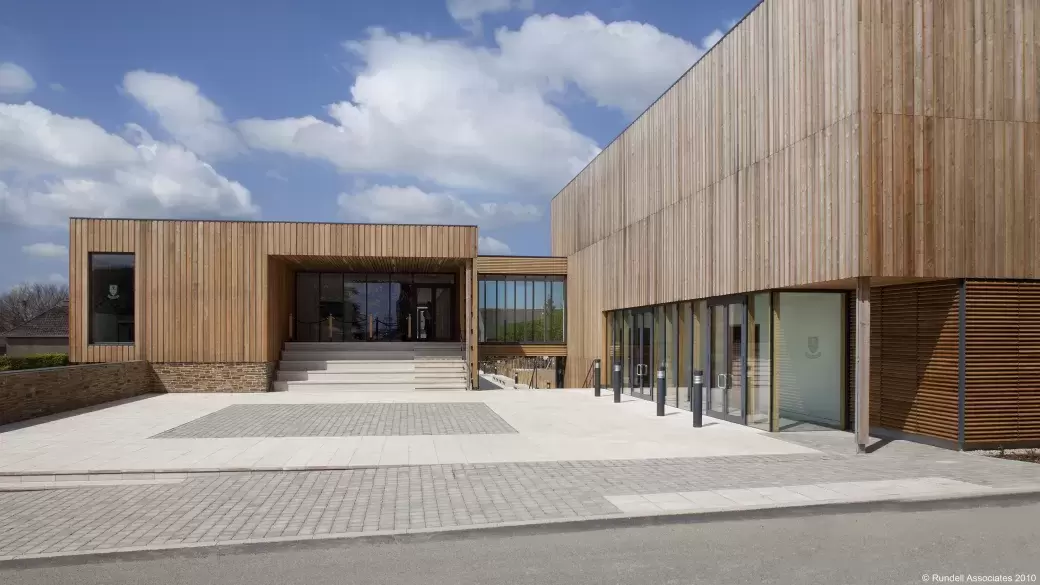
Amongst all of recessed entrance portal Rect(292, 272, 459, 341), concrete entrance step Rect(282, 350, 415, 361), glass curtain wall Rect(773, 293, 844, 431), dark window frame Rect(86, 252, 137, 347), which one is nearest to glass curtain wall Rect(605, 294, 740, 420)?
glass curtain wall Rect(773, 293, 844, 431)

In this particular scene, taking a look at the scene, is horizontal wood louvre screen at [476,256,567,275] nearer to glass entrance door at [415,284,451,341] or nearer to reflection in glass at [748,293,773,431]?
glass entrance door at [415,284,451,341]

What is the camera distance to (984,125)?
36.8 feet

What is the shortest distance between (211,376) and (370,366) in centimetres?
458

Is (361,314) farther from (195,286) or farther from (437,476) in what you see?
(437,476)

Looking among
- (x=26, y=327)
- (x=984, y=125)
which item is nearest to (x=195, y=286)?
(x=984, y=125)

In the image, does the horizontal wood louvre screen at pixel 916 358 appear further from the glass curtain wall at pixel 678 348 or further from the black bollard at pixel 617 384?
the black bollard at pixel 617 384

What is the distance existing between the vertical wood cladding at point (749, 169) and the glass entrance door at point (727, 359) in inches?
17.5

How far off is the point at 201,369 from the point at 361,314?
24.2 ft

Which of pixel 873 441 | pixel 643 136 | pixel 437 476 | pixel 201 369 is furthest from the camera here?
pixel 201 369

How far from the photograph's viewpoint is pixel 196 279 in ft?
71.1

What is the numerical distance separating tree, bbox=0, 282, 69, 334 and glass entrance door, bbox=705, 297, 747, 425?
8318 cm

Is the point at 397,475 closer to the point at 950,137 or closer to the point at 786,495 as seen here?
the point at 786,495

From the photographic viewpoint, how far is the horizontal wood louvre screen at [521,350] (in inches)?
1143

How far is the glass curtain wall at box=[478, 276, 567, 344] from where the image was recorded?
2919cm
